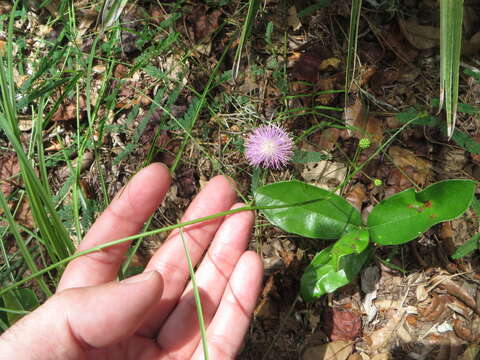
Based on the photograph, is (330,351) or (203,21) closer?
(330,351)

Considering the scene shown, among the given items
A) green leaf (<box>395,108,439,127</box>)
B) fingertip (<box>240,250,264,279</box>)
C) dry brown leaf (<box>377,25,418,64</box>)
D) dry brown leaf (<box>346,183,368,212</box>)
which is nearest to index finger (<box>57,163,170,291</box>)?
fingertip (<box>240,250,264,279</box>)

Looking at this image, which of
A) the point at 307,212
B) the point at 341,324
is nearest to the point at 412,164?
the point at 307,212

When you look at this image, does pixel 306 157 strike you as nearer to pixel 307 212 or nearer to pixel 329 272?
pixel 307 212

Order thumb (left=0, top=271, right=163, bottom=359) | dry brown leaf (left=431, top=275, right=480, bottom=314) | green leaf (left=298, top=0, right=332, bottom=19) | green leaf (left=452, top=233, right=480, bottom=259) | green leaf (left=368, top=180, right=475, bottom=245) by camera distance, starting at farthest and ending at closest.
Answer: green leaf (left=298, top=0, right=332, bottom=19) < dry brown leaf (left=431, top=275, right=480, bottom=314) < green leaf (left=452, top=233, right=480, bottom=259) < green leaf (left=368, top=180, right=475, bottom=245) < thumb (left=0, top=271, right=163, bottom=359)

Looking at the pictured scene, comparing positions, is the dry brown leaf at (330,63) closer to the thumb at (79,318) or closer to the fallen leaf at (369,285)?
the fallen leaf at (369,285)

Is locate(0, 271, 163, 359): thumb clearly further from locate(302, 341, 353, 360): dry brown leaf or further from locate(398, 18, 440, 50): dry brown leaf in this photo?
locate(398, 18, 440, 50): dry brown leaf

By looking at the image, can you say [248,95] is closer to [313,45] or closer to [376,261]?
[313,45]
